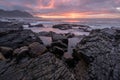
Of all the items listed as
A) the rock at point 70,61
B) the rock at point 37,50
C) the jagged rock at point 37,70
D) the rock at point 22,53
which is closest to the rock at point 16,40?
the rock at point 37,50

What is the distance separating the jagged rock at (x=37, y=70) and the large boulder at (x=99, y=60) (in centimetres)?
76

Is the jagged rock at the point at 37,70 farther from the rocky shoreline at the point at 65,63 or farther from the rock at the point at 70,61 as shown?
the rock at the point at 70,61

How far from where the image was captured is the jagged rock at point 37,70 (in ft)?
18.6

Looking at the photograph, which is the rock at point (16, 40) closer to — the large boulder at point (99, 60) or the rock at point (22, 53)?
the rock at point (22, 53)

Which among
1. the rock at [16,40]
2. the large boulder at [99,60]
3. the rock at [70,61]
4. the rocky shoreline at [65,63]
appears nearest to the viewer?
the rocky shoreline at [65,63]

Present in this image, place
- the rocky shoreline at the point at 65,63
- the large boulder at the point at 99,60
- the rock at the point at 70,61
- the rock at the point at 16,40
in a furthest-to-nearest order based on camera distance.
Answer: the rock at the point at 16,40, the rock at the point at 70,61, the large boulder at the point at 99,60, the rocky shoreline at the point at 65,63

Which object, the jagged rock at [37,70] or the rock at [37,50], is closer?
the jagged rock at [37,70]

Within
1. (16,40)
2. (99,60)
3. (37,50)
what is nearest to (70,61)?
(99,60)

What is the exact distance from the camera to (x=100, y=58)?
693 cm

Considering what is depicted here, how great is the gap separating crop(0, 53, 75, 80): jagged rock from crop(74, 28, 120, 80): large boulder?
0.76m

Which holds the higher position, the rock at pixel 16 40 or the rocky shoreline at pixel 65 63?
the rocky shoreline at pixel 65 63

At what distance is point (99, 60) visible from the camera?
6812 millimetres

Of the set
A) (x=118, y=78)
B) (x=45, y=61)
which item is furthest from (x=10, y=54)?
(x=118, y=78)

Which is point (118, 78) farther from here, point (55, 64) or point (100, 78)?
point (55, 64)
